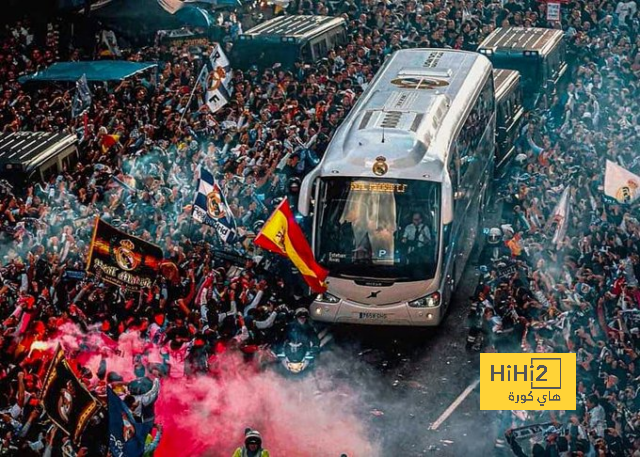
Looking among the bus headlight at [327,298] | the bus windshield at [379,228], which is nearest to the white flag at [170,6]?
the bus windshield at [379,228]

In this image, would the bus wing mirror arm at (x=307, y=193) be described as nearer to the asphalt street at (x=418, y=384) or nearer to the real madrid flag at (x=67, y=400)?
the asphalt street at (x=418, y=384)

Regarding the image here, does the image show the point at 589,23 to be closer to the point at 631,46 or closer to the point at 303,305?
the point at 631,46

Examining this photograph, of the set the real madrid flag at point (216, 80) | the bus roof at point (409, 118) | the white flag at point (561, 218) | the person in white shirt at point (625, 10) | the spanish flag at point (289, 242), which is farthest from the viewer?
the person in white shirt at point (625, 10)

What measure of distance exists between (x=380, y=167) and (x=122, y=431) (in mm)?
6866

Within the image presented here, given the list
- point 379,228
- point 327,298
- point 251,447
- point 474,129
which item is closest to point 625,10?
point 474,129

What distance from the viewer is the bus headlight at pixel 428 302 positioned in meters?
22.0

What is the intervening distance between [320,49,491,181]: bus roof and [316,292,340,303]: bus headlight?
6.01 feet

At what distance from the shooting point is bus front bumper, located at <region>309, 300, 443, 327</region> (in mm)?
22000

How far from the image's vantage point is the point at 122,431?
1633 centimetres

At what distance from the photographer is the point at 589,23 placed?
117 ft

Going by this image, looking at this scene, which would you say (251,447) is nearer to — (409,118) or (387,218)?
(387,218)

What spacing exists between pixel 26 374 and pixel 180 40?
16022 millimetres

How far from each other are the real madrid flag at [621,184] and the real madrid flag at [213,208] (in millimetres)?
6048
